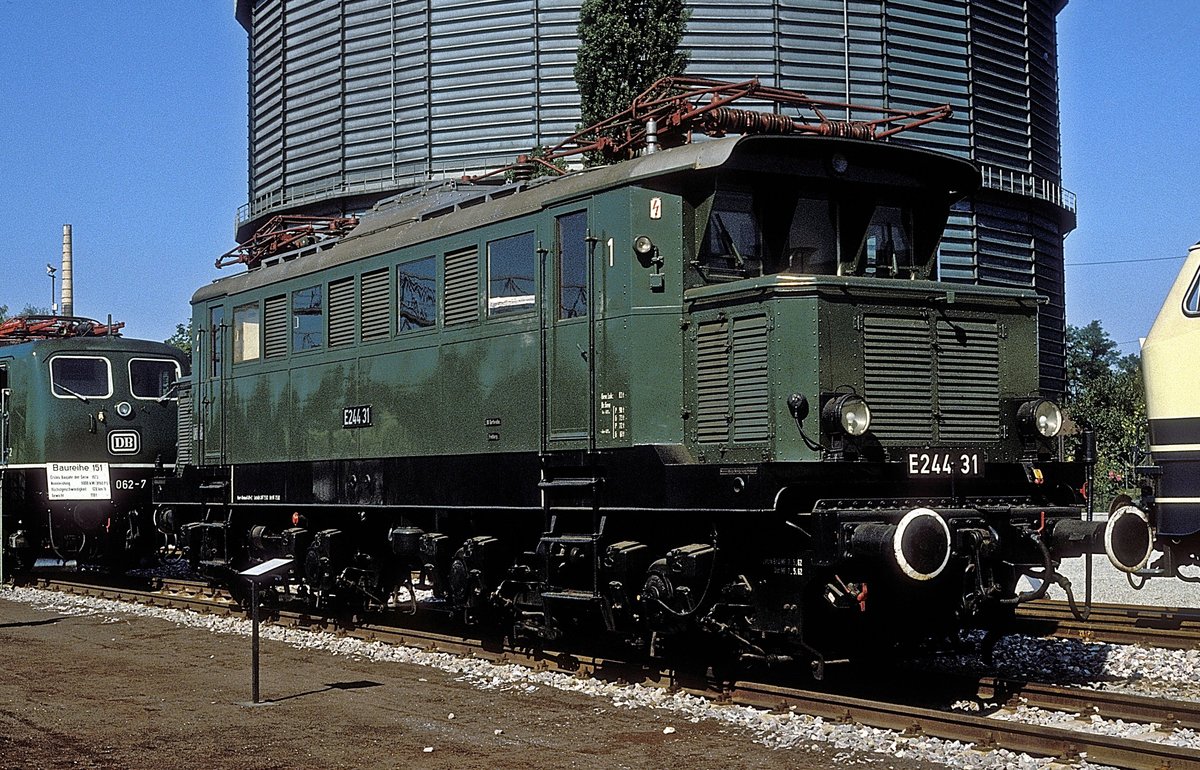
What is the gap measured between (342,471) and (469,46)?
25.5 meters

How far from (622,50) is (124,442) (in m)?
10.1

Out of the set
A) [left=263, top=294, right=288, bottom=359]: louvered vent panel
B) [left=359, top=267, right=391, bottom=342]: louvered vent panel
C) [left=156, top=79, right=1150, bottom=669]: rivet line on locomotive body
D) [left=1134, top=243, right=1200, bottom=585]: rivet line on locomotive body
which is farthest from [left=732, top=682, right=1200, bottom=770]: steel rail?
[left=263, top=294, right=288, bottom=359]: louvered vent panel

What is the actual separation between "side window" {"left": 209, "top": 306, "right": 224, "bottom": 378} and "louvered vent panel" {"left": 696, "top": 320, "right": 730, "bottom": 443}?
875 centimetres

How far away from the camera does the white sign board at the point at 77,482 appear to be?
71.5 feet

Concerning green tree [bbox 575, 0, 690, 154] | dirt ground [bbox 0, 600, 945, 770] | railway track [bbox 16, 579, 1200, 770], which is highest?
green tree [bbox 575, 0, 690, 154]

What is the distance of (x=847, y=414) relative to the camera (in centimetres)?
975

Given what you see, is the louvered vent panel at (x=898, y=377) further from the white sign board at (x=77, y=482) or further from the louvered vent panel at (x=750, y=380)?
the white sign board at (x=77, y=482)

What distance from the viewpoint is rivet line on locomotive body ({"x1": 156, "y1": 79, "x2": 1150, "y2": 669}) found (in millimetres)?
9953

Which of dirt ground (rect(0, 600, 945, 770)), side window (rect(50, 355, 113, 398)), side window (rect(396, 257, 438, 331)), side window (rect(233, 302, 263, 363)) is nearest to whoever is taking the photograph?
dirt ground (rect(0, 600, 945, 770))

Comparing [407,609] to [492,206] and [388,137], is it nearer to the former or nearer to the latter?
[492,206]

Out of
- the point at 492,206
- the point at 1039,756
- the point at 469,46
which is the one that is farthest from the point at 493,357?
the point at 469,46

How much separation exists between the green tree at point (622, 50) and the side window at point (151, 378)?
7969 mm

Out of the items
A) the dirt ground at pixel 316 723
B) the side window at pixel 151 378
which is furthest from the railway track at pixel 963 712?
the side window at pixel 151 378

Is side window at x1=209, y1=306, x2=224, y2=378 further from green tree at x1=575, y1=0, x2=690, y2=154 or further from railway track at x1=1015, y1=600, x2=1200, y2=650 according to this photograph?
railway track at x1=1015, y1=600, x2=1200, y2=650
